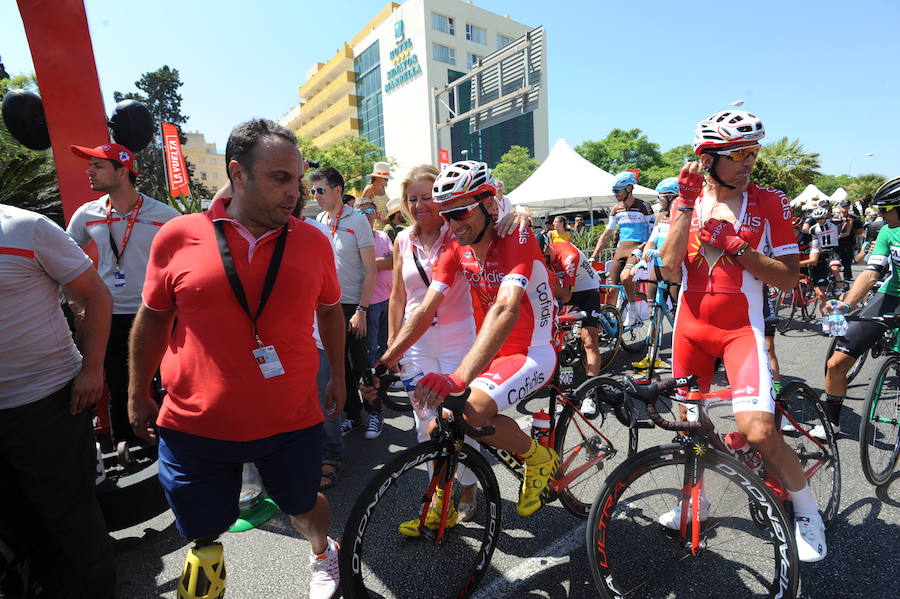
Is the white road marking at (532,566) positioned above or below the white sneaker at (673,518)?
below

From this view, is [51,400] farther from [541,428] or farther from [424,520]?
[541,428]

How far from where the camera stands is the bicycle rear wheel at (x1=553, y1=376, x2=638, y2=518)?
3.04 meters

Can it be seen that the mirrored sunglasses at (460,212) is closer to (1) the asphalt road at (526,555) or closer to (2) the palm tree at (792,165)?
(1) the asphalt road at (526,555)

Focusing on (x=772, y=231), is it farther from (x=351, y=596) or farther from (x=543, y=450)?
(x=351, y=596)

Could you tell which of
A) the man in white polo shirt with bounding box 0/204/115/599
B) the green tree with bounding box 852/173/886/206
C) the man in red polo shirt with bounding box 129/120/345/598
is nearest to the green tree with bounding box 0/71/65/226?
the man in white polo shirt with bounding box 0/204/115/599

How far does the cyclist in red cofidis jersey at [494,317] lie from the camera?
2334 millimetres

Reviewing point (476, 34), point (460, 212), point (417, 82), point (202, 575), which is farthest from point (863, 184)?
point (202, 575)

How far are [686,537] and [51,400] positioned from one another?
301 centimetres

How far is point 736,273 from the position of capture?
8.54 feet

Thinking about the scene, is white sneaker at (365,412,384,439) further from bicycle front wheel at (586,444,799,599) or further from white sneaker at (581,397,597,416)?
bicycle front wheel at (586,444,799,599)

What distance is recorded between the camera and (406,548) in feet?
8.94

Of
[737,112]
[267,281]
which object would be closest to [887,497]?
[737,112]

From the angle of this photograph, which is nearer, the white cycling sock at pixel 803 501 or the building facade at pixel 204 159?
the white cycling sock at pixel 803 501

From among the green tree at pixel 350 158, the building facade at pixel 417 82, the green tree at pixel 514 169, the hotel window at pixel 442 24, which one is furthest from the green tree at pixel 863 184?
the green tree at pixel 350 158
